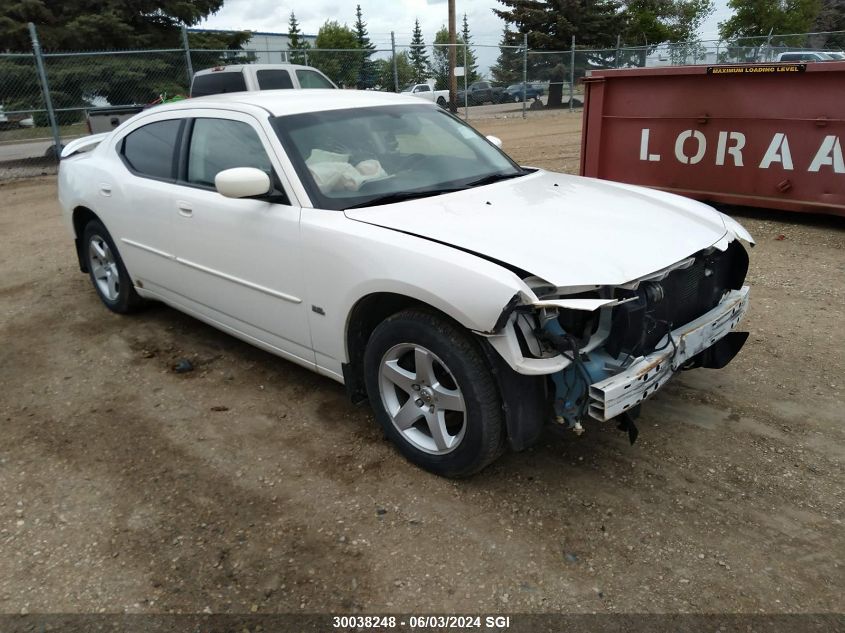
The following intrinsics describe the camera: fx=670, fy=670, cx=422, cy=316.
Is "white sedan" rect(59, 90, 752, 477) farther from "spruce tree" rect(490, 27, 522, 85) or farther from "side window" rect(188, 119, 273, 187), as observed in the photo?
"spruce tree" rect(490, 27, 522, 85)

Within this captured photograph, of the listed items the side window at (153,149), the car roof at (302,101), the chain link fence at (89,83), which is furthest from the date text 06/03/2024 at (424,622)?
the chain link fence at (89,83)

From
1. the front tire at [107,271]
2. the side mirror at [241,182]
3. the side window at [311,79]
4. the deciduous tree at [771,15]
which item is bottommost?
the front tire at [107,271]

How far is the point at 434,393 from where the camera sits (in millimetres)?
2957

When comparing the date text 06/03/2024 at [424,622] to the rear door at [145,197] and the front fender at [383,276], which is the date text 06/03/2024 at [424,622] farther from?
the rear door at [145,197]

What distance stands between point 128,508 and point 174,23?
22911mm

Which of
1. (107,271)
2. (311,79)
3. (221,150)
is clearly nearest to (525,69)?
(311,79)

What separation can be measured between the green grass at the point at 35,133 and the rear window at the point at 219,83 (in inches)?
195

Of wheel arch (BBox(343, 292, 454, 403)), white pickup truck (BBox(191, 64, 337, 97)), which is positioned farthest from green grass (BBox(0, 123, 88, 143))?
wheel arch (BBox(343, 292, 454, 403))

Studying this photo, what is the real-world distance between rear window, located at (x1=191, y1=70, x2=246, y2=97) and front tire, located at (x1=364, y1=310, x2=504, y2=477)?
394 inches

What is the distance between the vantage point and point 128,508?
3035 millimetres

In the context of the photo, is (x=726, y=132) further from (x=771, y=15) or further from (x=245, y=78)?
(x=771, y=15)

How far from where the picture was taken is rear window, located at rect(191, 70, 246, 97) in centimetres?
1187

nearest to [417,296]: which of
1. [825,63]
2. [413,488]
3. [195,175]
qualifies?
[413,488]

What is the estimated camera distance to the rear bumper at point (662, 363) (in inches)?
103
